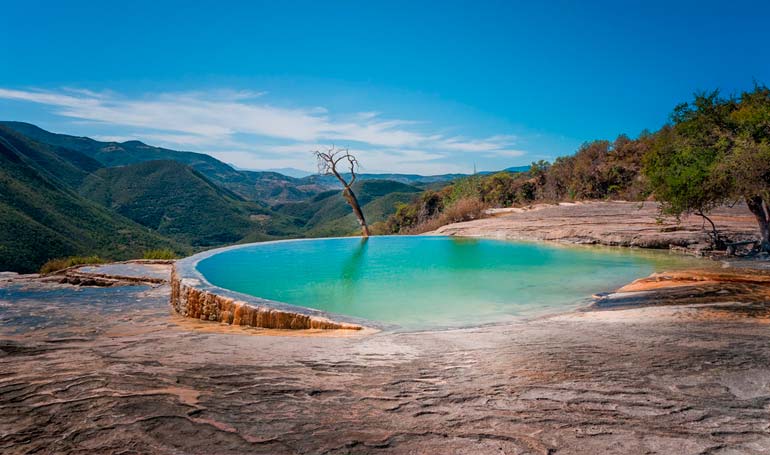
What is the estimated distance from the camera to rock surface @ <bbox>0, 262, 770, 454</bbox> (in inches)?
56.1

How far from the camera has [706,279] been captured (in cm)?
520

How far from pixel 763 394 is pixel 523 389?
93cm

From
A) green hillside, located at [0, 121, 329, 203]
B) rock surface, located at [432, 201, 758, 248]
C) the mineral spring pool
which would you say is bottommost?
the mineral spring pool

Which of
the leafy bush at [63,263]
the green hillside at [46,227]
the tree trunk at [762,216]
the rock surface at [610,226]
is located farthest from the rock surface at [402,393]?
the green hillside at [46,227]

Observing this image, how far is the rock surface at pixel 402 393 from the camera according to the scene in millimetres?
1426

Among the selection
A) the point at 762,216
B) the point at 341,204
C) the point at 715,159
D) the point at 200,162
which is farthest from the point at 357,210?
the point at 200,162

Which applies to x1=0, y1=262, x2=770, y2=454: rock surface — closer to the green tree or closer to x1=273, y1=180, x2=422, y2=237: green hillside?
the green tree

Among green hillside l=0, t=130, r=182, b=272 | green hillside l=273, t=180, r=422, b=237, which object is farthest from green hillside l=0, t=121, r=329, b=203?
green hillside l=0, t=130, r=182, b=272

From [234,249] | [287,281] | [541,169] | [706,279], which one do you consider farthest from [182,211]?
[706,279]

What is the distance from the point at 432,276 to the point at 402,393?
5486mm

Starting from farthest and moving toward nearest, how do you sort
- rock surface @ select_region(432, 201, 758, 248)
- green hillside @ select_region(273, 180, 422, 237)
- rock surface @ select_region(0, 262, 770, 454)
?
green hillside @ select_region(273, 180, 422, 237)
rock surface @ select_region(432, 201, 758, 248)
rock surface @ select_region(0, 262, 770, 454)

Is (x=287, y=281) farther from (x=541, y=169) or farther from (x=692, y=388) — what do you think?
(x=541, y=169)

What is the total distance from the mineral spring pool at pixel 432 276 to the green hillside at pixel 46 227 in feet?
72.7

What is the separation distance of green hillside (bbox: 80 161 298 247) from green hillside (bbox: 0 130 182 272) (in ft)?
49.3
